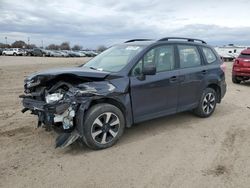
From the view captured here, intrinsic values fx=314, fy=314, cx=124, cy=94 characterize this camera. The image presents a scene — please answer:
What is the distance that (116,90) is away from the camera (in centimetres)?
519

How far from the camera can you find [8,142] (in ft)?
17.6

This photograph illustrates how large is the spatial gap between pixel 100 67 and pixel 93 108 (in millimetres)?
1275

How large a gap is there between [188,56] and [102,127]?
2769 millimetres

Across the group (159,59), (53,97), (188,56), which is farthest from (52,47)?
(53,97)

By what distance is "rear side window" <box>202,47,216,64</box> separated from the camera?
7.35 m

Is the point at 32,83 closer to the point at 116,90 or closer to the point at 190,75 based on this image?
the point at 116,90

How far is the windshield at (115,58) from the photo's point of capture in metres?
5.71

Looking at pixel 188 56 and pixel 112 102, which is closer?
pixel 112 102

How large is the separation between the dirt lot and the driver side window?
1.24 meters

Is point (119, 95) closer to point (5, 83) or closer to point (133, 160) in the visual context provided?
point (133, 160)

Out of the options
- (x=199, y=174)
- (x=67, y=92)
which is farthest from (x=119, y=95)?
(x=199, y=174)

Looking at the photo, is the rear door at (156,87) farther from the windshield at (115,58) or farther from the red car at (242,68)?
the red car at (242,68)

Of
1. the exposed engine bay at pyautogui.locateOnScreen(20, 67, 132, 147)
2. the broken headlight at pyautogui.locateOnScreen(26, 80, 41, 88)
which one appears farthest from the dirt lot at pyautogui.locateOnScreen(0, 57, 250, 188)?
the broken headlight at pyautogui.locateOnScreen(26, 80, 41, 88)

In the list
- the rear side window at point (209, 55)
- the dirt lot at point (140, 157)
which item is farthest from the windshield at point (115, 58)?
the rear side window at point (209, 55)
